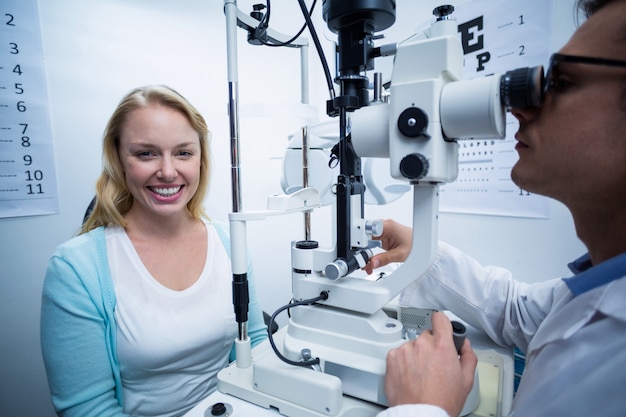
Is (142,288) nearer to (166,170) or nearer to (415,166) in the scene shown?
(166,170)

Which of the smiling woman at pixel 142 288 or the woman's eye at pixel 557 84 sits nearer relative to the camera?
the woman's eye at pixel 557 84

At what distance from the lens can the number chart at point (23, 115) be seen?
3.72 ft

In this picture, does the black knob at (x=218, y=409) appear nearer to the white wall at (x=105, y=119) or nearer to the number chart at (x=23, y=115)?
the white wall at (x=105, y=119)

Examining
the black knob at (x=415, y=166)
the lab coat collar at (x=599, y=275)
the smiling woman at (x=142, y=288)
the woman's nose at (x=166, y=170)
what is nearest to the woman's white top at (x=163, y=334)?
the smiling woman at (x=142, y=288)

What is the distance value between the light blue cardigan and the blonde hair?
15 cm

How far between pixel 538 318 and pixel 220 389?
767mm

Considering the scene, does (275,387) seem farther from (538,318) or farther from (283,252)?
(283,252)

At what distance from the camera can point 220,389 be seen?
68 cm

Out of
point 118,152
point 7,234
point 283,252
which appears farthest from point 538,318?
point 7,234

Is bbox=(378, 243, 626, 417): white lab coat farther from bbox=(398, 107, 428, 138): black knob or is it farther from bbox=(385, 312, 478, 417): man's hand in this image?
bbox=(398, 107, 428, 138): black knob

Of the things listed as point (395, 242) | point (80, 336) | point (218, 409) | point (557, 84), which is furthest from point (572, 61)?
point (80, 336)

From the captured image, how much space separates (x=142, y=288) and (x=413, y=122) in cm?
88

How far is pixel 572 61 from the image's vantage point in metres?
0.48

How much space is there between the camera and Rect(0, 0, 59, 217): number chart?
1133 millimetres
